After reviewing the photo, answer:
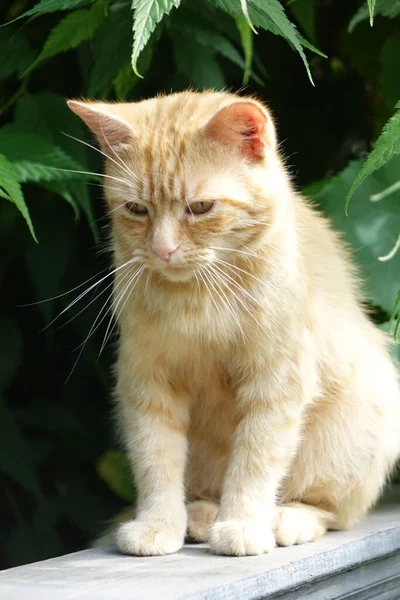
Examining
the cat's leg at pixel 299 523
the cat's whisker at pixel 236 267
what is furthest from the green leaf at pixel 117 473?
the cat's whisker at pixel 236 267

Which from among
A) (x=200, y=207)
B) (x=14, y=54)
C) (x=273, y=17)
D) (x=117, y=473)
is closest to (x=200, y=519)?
(x=200, y=207)

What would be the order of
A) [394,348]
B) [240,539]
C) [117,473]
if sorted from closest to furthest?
[240,539] → [394,348] → [117,473]

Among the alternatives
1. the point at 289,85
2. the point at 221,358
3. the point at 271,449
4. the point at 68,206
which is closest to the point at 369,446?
the point at 271,449

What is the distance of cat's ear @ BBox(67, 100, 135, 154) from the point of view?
1.63 metres

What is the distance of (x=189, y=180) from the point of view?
1.59m

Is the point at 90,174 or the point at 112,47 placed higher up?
the point at 112,47

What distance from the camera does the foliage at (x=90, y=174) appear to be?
2053mm

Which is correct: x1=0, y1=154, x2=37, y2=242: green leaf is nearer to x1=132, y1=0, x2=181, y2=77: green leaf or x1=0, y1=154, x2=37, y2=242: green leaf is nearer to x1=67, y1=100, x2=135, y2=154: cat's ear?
x1=67, y1=100, x2=135, y2=154: cat's ear

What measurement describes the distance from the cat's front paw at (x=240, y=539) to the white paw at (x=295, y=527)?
0.20 ft

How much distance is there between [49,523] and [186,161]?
1440mm

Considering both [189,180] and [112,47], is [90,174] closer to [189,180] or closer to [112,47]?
[112,47]

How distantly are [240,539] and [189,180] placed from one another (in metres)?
0.63

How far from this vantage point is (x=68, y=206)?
2.47m

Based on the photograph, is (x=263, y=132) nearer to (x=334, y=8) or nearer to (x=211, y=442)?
(x=211, y=442)
